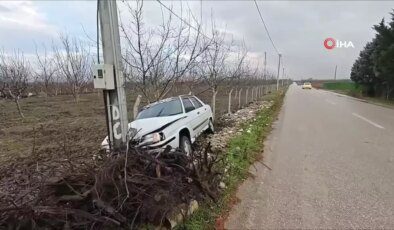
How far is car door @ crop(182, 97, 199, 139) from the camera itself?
29.8ft

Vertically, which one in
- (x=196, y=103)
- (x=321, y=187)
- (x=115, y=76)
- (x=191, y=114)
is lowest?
(x=321, y=187)

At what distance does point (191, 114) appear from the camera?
9320 mm

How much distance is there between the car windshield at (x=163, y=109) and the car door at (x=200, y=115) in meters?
0.84

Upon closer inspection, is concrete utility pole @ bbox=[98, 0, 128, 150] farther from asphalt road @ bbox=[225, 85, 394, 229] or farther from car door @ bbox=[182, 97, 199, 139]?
car door @ bbox=[182, 97, 199, 139]

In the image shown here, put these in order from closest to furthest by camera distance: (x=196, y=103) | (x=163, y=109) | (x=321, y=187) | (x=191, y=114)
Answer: (x=321, y=187) → (x=163, y=109) → (x=191, y=114) → (x=196, y=103)

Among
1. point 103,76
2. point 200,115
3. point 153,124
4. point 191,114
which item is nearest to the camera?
point 103,76

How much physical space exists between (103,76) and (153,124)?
10.5ft

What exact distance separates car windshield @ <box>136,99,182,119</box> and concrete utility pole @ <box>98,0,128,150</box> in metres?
3.59

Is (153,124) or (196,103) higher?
(196,103)

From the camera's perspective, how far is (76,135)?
1295 centimetres

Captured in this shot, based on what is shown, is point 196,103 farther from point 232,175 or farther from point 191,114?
point 232,175

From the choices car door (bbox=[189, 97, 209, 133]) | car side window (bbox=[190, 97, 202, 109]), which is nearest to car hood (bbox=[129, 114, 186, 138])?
car door (bbox=[189, 97, 209, 133])

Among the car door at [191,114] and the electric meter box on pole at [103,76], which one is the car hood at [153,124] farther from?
the electric meter box on pole at [103,76]

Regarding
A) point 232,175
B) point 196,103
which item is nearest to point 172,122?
point 232,175
